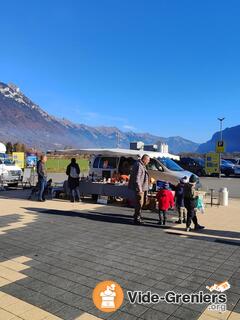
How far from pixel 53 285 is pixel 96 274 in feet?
2.47

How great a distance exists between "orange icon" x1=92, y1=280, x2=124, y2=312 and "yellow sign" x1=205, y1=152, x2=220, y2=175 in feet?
88.7

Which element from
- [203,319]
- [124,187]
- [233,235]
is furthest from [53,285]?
[124,187]

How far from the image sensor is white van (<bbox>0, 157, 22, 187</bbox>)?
19469 millimetres

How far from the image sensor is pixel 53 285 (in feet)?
16.8

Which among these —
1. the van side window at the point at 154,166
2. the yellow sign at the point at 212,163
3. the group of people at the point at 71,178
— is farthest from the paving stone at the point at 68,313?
the yellow sign at the point at 212,163

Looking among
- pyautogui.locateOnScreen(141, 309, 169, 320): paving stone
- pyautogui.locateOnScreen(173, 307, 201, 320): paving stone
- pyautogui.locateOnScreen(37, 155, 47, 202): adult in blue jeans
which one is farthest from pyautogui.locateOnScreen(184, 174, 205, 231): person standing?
pyautogui.locateOnScreen(37, 155, 47, 202): adult in blue jeans

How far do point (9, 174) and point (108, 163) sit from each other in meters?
6.91

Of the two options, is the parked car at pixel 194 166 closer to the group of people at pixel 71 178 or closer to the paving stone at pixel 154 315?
the group of people at pixel 71 178

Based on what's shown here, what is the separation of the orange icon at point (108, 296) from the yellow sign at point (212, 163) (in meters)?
27.0

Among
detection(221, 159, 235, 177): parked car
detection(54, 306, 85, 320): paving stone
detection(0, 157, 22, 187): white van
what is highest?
detection(221, 159, 235, 177): parked car

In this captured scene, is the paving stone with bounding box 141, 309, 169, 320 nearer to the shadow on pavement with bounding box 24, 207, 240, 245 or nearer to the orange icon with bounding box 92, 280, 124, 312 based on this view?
the orange icon with bounding box 92, 280, 124, 312

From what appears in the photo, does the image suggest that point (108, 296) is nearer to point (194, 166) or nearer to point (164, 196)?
point (164, 196)

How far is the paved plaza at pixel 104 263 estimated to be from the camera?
4.46 meters

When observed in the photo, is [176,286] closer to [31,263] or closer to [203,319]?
[203,319]
